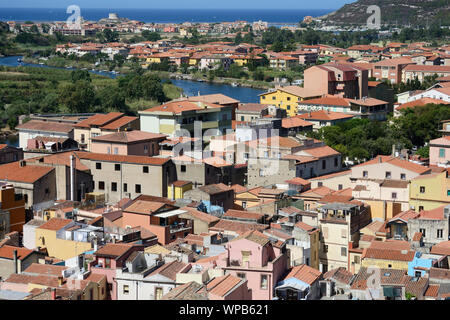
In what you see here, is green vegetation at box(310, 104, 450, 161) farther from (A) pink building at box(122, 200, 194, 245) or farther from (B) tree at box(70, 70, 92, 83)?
(B) tree at box(70, 70, 92, 83)

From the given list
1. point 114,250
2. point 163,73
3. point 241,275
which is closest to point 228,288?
point 241,275

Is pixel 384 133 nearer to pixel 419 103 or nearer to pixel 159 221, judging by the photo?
pixel 419 103

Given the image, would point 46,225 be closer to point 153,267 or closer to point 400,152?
point 153,267

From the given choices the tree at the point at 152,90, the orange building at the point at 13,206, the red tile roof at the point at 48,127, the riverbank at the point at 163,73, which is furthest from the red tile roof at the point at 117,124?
the riverbank at the point at 163,73

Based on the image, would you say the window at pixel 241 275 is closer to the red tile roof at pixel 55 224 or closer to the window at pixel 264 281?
the window at pixel 264 281

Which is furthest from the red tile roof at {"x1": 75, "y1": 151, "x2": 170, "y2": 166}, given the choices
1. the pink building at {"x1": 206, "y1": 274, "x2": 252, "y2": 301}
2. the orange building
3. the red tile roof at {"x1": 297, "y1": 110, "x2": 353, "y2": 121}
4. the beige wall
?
the red tile roof at {"x1": 297, "y1": 110, "x2": 353, "y2": 121}

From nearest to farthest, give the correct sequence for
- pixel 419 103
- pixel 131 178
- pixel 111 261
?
pixel 111 261 → pixel 131 178 → pixel 419 103
